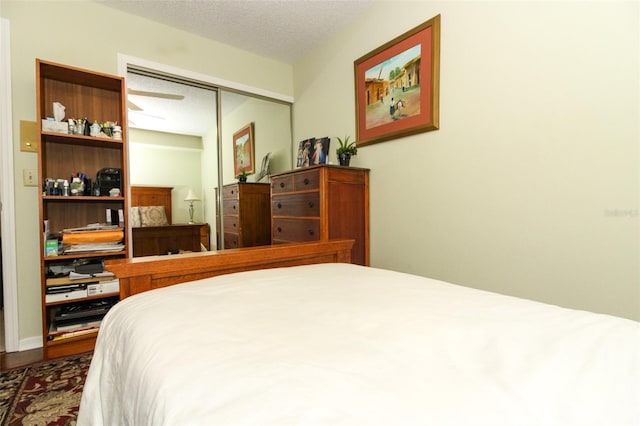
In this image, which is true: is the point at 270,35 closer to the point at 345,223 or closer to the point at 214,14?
the point at 214,14

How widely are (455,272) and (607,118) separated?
Result: 1.15 m

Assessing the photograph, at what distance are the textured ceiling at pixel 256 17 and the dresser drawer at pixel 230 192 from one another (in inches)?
58.8

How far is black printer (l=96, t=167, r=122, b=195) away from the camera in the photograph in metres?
2.22

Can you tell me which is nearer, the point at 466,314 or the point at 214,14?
the point at 466,314

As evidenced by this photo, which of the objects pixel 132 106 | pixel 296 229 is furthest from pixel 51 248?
pixel 296 229

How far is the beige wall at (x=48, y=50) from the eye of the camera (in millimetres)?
2146

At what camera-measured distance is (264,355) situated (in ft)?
1.84

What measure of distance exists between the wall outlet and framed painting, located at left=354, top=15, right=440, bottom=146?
2.53m

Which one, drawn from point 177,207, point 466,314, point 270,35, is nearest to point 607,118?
point 466,314

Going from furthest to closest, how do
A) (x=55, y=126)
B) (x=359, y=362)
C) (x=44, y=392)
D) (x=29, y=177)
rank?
1. (x=29, y=177)
2. (x=55, y=126)
3. (x=44, y=392)
4. (x=359, y=362)

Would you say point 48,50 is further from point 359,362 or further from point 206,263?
point 359,362

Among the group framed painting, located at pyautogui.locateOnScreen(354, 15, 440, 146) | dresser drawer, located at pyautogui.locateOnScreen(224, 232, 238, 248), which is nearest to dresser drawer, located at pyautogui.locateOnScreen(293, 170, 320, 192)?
framed painting, located at pyautogui.locateOnScreen(354, 15, 440, 146)

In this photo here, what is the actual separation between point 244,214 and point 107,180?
1.26 meters

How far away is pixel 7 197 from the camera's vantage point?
2.10m
